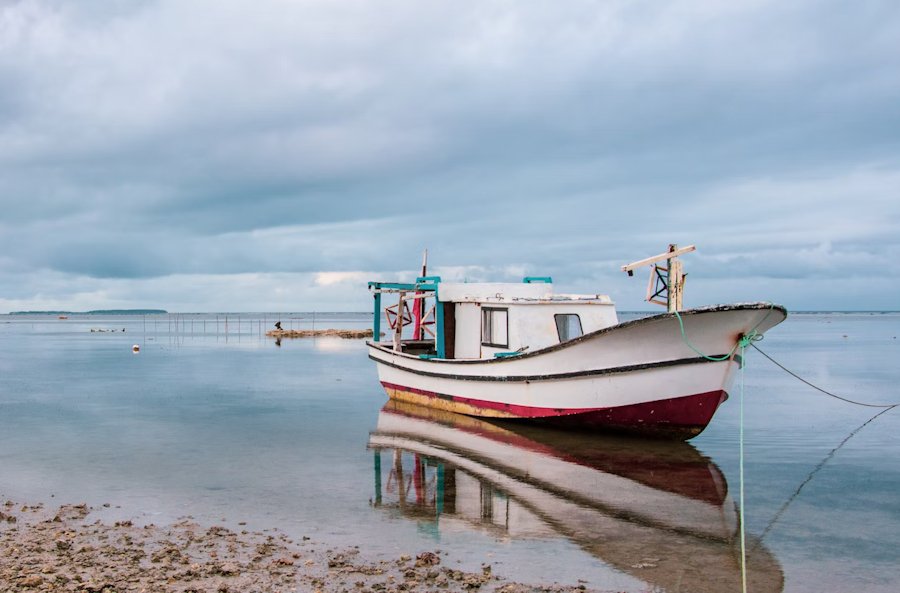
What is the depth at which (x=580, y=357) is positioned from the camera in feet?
52.7

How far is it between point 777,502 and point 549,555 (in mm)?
4934

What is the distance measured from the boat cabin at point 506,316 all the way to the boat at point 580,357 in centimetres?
3

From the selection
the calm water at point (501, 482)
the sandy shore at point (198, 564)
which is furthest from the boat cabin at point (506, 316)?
the sandy shore at point (198, 564)

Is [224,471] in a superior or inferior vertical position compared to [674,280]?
inferior

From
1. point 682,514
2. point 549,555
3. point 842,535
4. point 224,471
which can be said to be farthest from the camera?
point 224,471

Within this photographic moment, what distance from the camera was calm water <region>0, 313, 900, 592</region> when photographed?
9008mm

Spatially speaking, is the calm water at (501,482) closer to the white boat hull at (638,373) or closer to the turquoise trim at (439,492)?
the turquoise trim at (439,492)

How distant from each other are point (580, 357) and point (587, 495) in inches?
173

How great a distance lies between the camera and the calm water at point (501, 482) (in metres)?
9.01

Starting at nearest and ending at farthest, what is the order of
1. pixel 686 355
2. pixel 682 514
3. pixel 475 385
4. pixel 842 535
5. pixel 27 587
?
pixel 27 587 < pixel 842 535 < pixel 682 514 < pixel 686 355 < pixel 475 385

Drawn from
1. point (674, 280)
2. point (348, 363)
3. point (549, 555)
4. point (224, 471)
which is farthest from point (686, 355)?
point (348, 363)

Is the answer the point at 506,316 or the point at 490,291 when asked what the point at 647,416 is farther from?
the point at 490,291

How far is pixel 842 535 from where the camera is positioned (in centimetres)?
995

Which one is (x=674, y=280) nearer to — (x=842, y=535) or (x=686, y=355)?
(x=686, y=355)
